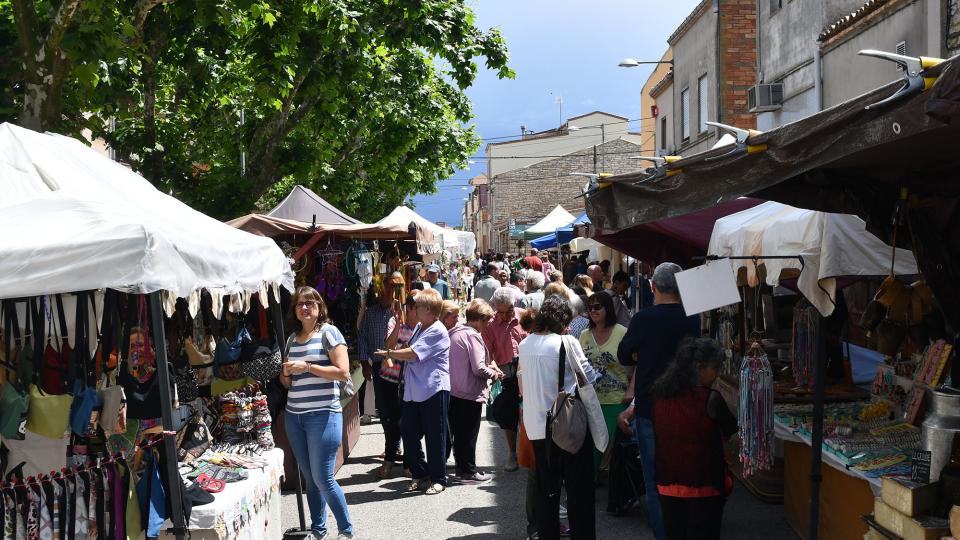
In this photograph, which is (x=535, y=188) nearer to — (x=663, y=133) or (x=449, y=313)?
(x=663, y=133)

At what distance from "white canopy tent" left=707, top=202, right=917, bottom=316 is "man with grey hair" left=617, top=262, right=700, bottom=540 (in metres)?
0.69

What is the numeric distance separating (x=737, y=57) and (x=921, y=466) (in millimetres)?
17857

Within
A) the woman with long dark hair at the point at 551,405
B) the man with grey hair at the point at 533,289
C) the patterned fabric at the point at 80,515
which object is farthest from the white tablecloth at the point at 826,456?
the patterned fabric at the point at 80,515

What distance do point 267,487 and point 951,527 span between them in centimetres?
391

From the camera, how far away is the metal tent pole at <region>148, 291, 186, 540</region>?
177 inches

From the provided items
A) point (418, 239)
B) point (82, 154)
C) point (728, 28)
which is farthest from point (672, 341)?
point (728, 28)

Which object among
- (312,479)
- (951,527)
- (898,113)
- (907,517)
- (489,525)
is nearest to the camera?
(898,113)

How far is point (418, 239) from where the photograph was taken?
1134 centimetres

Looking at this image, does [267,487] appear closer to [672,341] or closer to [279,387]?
[279,387]

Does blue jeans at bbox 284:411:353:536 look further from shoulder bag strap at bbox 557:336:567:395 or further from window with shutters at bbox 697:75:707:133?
window with shutters at bbox 697:75:707:133

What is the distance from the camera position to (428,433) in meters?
7.78

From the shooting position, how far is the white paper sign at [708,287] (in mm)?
5492

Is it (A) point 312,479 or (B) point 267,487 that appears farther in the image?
(A) point 312,479

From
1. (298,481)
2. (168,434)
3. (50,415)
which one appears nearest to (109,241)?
(168,434)
